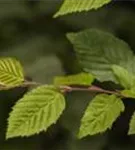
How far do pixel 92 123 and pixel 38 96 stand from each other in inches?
2.1

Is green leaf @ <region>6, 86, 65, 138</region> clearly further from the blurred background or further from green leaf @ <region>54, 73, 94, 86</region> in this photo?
the blurred background

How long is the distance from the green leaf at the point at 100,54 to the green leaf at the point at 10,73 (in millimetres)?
65

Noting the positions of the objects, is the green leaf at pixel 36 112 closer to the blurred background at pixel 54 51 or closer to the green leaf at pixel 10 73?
the green leaf at pixel 10 73

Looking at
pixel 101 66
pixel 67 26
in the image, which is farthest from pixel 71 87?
pixel 67 26

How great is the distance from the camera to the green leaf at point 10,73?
1.05ft

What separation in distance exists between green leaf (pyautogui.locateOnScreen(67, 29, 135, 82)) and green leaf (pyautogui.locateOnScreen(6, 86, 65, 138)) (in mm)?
58

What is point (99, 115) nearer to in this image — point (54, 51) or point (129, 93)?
point (129, 93)

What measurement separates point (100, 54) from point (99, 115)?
7 centimetres

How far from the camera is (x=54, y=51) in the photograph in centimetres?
46

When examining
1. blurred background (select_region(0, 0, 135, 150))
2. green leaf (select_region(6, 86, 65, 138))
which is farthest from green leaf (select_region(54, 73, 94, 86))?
blurred background (select_region(0, 0, 135, 150))

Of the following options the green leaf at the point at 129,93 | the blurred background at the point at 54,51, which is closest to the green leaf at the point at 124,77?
the green leaf at the point at 129,93

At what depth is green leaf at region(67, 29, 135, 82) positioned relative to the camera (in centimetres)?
35

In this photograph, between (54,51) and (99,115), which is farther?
(54,51)

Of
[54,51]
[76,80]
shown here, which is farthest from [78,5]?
[54,51]
